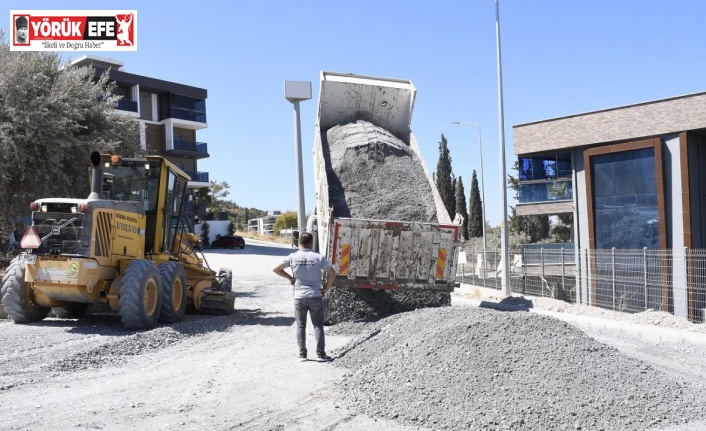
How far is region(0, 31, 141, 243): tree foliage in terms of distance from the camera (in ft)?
50.1

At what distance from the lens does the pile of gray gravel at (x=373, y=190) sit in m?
10.8

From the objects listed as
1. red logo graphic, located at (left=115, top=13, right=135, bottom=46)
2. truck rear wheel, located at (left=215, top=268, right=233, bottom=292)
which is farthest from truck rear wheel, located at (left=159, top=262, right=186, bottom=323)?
red logo graphic, located at (left=115, top=13, right=135, bottom=46)

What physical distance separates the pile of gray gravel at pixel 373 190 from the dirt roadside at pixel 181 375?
4.44 ft

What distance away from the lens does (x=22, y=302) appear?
10406mm

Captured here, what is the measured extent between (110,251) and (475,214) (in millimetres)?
48984

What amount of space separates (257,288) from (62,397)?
49.9 ft

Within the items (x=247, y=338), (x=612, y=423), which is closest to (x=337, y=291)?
(x=247, y=338)

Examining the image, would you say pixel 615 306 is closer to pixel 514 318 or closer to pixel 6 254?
pixel 514 318

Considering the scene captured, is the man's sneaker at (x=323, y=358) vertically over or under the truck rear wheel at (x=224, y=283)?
under

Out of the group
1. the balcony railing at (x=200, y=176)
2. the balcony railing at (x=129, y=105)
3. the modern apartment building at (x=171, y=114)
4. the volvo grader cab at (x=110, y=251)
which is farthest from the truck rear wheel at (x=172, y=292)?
the balcony railing at (x=200, y=176)

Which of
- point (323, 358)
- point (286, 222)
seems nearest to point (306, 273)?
point (323, 358)

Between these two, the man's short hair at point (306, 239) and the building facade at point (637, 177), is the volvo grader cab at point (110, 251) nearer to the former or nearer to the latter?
the man's short hair at point (306, 239)

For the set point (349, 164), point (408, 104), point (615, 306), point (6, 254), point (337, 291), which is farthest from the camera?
point (6, 254)

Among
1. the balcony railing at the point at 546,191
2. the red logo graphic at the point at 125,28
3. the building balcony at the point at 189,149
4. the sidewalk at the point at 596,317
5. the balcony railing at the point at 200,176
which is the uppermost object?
the building balcony at the point at 189,149
